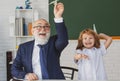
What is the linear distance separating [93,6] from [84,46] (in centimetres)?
225

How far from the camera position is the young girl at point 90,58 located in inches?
102

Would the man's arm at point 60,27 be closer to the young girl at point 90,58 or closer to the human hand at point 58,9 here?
the human hand at point 58,9

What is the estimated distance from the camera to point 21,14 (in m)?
5.11

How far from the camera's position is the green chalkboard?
16.0 feet

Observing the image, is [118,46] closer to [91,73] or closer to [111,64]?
[111,64]

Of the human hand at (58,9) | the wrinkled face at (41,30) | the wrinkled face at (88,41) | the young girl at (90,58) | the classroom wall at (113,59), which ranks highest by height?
the human hand at (58,9)

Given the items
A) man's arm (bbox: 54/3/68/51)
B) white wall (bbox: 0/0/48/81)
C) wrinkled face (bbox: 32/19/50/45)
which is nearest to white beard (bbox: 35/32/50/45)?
wrinkled face (bbox: 32/19/50/45)

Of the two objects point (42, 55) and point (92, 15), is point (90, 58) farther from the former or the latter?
point (92, 15)

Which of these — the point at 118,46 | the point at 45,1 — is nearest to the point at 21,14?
the point at 45,1

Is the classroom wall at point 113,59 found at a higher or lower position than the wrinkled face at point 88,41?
lower

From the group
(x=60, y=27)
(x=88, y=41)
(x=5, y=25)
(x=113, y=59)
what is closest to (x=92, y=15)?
(x=113, y=59)

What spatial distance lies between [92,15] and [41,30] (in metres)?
2.52

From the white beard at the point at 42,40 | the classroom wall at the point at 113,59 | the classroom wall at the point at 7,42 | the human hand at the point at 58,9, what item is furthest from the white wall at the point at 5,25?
the human hand at the point at 58,9

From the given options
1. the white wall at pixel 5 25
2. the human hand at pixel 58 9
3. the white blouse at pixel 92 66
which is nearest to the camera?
the human hand at pixel 58 9
